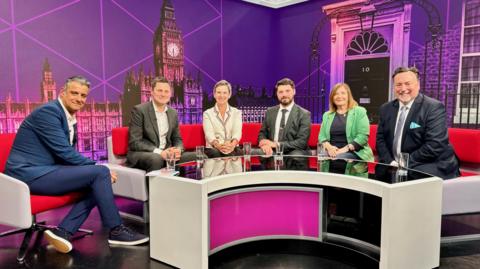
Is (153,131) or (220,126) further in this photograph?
(220,126)

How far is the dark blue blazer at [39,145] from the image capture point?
2.56 metres

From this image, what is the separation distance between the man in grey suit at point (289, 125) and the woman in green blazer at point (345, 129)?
0.72 feet

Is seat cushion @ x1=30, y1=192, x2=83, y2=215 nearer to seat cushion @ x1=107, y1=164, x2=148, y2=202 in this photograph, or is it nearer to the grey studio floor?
the grey studio floor

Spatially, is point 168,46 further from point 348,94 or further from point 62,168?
point 62,168

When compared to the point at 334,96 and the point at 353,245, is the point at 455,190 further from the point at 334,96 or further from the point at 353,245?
the point at 334,96

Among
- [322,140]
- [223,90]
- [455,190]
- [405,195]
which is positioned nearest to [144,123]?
[223,90]

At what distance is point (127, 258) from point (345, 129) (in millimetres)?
2246

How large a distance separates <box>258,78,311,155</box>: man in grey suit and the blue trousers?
5.31 ft

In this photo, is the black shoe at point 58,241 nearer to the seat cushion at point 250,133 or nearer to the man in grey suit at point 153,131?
the man in grey suit at point 153,131

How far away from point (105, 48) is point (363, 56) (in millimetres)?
3688

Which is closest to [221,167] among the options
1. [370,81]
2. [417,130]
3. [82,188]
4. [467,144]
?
[82,188]

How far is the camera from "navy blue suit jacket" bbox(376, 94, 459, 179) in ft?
9.55

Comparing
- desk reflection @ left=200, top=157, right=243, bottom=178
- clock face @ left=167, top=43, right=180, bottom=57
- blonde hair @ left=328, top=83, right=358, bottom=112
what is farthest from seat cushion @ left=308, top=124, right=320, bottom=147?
clock face @ left=167, top=43, right=180, bottom=57

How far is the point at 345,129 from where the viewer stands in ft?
11.7
